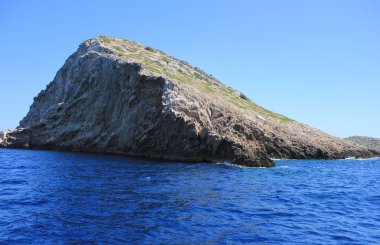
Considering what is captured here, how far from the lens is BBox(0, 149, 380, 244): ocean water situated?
17.4 meters

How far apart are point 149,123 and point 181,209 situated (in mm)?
38433

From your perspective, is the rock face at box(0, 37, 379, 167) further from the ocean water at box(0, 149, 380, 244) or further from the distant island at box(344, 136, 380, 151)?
the distant island at box(344, 136, 380, 151)

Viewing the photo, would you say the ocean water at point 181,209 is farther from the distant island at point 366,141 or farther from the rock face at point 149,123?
the distant island at point 366,141

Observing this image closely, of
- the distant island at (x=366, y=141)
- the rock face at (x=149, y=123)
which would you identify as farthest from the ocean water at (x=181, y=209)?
the distant island at (x=366, y=141)

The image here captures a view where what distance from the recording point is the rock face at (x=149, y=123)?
56094 mm

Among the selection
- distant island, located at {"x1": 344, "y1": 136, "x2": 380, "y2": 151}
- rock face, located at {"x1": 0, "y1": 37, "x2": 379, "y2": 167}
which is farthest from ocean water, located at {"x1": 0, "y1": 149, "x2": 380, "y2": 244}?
distant island, located at {"x1": 344, "y1": 136, "x2": 380, "y2": 151}

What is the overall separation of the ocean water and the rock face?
17.8 m

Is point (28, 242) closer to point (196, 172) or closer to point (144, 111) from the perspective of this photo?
point (196, 172)

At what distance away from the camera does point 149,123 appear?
60188 mm

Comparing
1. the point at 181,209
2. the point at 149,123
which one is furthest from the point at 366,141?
the point at 181,209

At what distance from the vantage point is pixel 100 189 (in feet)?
94.8

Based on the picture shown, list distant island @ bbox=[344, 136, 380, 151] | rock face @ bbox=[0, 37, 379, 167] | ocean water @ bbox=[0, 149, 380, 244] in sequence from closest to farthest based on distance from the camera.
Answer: ocean water @ bbox=[0, 149, 380, 244]
rock face @ bbox=[0, 37, 379, 167]
distant island @ bbox=[344, 136, 380, 151]

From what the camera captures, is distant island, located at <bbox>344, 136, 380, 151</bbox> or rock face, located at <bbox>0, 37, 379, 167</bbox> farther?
distant island, located at <bbox>344, 136, 380, 151</bbox>

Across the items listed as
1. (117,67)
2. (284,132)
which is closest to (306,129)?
(284,132)
